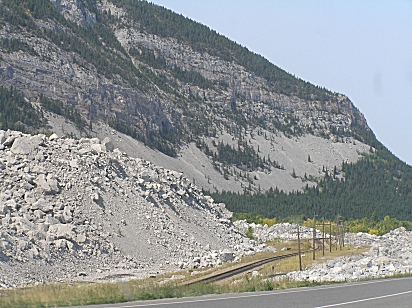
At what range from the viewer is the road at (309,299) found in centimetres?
1647

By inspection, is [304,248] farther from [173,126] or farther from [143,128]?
[173,126]

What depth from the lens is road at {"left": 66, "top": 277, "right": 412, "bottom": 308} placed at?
16.5 meters

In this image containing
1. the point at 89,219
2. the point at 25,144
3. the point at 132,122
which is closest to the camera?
the point at 89,219

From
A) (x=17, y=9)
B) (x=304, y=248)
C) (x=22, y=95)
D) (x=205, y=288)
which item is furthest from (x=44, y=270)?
(x=17, y=9)

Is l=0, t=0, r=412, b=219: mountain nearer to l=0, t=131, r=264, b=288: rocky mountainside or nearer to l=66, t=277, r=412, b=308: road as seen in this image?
l=0, t=131, r=264, b=288: rocky mountainside

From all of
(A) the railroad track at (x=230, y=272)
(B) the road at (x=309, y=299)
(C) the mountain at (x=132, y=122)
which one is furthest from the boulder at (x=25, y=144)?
(C) the mountain at (x=132, y=122)

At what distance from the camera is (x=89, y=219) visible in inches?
1527

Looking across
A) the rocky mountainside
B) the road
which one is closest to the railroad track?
the rocky mountainside

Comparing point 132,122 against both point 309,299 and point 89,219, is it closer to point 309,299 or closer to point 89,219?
point 89,219

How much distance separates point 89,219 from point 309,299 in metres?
23.1

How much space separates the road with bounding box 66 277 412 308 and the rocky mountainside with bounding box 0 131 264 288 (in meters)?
13.6

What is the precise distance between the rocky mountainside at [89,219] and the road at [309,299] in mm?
13645

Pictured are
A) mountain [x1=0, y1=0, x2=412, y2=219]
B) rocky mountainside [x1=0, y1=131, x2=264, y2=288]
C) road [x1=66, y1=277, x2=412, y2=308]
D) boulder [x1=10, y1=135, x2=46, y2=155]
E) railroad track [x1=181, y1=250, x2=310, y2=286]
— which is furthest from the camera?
mountain [x1=0, y1=0, x2=412, y2=219]

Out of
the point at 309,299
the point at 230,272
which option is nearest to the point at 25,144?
the point at 230,272
